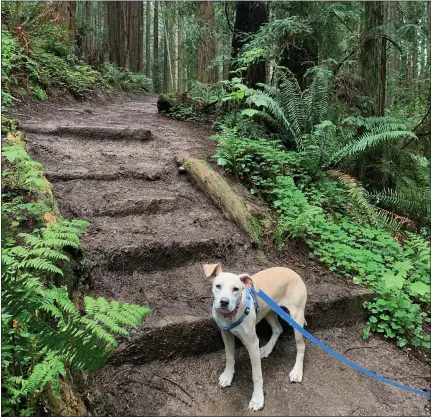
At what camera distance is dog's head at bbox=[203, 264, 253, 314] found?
2.74m

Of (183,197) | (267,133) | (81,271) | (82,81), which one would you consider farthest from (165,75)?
(81,271)

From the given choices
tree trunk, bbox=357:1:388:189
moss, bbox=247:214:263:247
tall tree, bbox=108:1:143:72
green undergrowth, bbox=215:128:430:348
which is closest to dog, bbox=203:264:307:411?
green undergrowth, bbox=215:128:430:348

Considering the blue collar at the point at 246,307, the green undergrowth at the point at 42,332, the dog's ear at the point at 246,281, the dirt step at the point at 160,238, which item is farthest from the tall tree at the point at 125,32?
the dog's ear at the point at 246,281

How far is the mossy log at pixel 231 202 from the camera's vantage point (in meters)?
4.80

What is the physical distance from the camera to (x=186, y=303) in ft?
11.9

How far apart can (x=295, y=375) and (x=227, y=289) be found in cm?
105

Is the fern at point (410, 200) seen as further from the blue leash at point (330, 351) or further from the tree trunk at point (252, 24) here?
the tree trunk at point (252, 24)

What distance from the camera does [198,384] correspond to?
→ 307cm

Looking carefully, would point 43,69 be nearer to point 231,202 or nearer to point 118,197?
point 118,197

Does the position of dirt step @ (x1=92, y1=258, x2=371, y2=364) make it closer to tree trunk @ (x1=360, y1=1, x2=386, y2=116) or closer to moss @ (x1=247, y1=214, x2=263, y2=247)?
moss @ (x1=247, y1=214, x2=263, y2=247)

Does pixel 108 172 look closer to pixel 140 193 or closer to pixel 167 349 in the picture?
pixel 140 193

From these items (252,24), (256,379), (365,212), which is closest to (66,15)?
(252,24)

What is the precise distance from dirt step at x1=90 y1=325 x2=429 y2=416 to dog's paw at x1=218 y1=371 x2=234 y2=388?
36 mm

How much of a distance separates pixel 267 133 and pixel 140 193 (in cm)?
289
